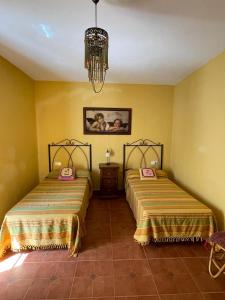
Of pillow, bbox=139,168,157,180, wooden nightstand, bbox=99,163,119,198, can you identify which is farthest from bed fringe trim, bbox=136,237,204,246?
wooden nightstand, bbox=99,163,119,198

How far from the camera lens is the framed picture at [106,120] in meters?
4.08

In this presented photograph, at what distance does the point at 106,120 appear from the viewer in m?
4.12

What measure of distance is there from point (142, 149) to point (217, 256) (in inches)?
98.2

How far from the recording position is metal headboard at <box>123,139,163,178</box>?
4254 mm

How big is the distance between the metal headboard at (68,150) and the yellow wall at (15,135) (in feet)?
Answer: 1.21

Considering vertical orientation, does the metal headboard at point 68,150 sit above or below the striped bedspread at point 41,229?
above

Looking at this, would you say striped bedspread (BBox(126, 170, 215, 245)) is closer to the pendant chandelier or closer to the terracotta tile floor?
the terracotta tile floor

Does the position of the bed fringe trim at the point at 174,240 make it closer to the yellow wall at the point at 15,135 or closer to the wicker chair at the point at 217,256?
the wicker chair at the point at 217,256

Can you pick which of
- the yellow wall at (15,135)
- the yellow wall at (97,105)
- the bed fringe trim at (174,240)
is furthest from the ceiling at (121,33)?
the bed fringe trim at (174,240)

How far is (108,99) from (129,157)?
139 centimetres

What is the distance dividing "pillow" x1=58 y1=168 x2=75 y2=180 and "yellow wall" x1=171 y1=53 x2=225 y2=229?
2.23m

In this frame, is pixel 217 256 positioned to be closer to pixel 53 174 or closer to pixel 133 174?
pixel 133 174

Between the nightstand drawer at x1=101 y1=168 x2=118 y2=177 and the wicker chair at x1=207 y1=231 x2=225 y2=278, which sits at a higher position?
the nightstand drawer at x1=101 y1=168 x2=118 y2=177

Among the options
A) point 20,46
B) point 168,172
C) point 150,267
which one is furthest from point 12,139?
point 168,172
